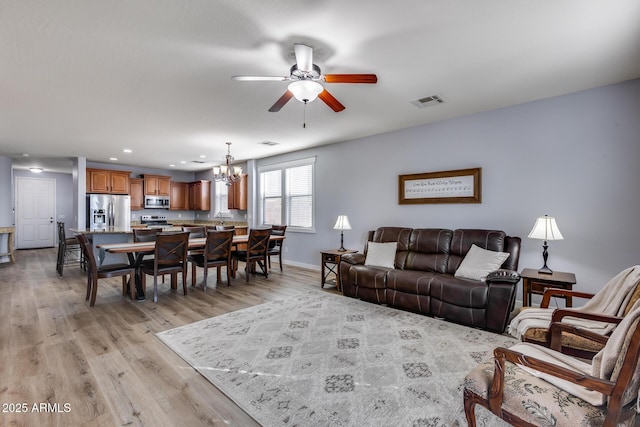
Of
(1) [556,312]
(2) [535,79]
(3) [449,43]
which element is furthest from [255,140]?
(1) [556,312]

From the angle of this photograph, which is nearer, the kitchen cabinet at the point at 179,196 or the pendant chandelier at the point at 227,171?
the pendant chandelier at the point at 227,171

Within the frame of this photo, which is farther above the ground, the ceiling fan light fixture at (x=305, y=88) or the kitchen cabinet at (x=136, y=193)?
the ceiling fan light fixture at (x=305, y=88)

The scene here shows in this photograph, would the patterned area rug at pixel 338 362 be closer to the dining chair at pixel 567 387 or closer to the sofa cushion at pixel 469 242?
the dining chair at pixel 567 387

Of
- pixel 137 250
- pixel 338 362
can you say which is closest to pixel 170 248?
pixel 137 250

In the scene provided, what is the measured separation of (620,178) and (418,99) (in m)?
2.30

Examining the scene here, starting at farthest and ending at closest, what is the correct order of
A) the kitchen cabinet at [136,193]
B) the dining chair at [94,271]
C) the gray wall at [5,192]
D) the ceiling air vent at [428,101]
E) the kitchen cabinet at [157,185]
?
the kitchen cabinet at [157,185] < the kitchen cabinet at [136,193] < the gray wall at [5,192] < the dining chair at [94,271] < the ceiling air vent at [428,101]

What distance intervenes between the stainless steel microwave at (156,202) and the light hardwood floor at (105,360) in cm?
421

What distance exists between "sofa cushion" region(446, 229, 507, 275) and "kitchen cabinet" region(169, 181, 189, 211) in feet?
27.7

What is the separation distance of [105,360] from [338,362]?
193cm

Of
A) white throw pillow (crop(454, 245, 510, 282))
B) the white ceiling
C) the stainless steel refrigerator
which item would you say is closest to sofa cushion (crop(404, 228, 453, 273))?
white throw pillow (crop(454, 245, 510, 282))

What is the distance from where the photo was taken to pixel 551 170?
3.50 meters

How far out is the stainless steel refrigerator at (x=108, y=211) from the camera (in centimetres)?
733

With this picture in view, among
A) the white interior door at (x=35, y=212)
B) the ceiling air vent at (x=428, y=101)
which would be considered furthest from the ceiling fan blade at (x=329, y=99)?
the white interior door at (x=35, y=212)

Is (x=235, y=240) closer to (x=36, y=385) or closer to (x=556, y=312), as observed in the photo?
(x=36, y=385)
